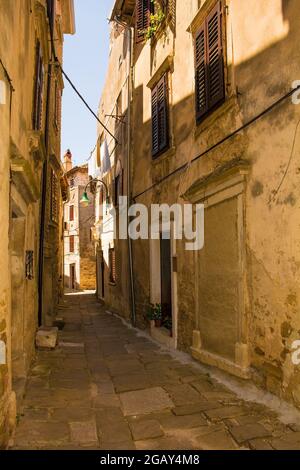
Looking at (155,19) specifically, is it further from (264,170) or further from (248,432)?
(248,432)

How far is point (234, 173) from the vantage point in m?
5.70

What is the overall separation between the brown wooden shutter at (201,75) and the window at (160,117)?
5.83 feet

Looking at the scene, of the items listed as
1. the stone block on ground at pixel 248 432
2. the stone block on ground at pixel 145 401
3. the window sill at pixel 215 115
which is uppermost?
the window sill at pixel 215 115

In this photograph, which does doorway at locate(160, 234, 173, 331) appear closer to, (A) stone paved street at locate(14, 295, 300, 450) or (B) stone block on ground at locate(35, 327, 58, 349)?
(A) stone paved street at locate(14, 295, 300, 450)

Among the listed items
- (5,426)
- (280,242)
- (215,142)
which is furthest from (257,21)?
(5,426)

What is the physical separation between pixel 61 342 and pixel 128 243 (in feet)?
12.2

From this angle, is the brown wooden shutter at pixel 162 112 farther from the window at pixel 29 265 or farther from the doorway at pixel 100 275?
the doorway at pixel 100 275

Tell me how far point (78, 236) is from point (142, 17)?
23.6 metres

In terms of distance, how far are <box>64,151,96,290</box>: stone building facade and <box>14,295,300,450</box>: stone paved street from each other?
80.4 ft

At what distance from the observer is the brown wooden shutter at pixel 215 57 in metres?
6.32

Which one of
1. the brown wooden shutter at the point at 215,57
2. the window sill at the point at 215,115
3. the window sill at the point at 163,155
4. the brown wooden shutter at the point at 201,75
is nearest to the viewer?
the window sill at the point at 215,115

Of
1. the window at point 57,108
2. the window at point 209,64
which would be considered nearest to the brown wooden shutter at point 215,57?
the window at point 209,64

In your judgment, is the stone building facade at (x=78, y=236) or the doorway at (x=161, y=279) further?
the stone building facade at (x=78, y=236)

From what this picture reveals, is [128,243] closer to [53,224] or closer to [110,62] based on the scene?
[53,224]
